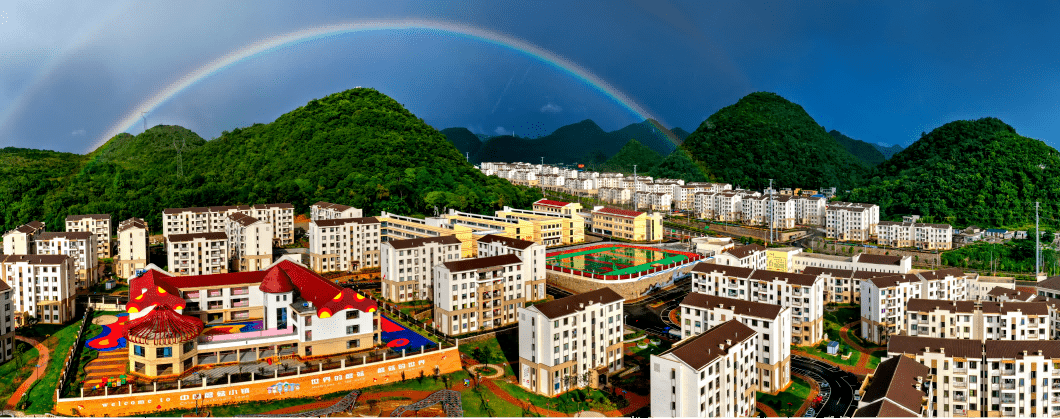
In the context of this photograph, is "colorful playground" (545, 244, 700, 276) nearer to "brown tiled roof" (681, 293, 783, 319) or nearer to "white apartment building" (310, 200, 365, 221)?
"brown tiled roof" (681, 293, 783, 319)

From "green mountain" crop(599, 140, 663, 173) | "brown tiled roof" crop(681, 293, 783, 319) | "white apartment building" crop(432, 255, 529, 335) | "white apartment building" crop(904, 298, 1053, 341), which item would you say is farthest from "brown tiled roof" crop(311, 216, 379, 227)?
"green mountain" crop(599, 140, 663, 173)

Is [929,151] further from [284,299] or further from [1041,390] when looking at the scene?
[284,299]

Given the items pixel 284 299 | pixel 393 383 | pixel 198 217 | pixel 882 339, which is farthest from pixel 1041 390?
pixel 198 217

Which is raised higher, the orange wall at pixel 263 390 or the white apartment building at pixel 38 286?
the white apartment building at pixel 38 286

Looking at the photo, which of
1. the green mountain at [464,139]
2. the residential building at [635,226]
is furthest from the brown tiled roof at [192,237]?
the green mountain at [464,139]

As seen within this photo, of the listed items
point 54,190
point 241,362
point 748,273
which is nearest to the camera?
point 241,362

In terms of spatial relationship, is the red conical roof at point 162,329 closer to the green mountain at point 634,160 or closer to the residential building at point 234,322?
the residential building at point 234,322
